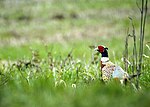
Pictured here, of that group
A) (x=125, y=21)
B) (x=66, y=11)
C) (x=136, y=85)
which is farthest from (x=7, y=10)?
(x=136, y=85)

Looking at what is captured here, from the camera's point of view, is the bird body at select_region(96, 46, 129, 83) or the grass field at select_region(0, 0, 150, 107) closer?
the grass field at select_region(0, 0, 150, 107)

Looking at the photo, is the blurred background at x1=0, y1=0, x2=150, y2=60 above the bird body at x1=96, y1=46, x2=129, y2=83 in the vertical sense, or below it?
below

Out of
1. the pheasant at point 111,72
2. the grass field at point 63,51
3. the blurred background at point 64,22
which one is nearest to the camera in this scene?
the grass field at point 63,51

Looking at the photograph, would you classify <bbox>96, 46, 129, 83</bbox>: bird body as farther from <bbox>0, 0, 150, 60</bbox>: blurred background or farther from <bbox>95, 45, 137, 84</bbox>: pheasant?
<bbox>0, 0, 150, 60</bbox>: blurred background

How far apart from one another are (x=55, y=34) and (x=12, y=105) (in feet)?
77.8

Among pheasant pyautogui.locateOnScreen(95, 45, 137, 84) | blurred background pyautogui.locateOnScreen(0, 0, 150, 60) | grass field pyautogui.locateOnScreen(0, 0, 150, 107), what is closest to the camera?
grass field pyautogui.locateOnScreen(0, 0, 150, 107)

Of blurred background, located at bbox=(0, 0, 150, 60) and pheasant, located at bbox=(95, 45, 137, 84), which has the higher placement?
pheasant, located at bbox=(95, 45, 137, 84)

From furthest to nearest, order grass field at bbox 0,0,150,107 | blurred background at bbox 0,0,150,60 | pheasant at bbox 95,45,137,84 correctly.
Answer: blurred background at bbox 0,0,150,60
pheasant at bbox 95,45,137,84
grass field at bbox 0,0,150,107

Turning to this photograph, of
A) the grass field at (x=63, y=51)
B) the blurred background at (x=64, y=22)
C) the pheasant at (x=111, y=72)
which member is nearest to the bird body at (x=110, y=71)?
the pheasant at (x=111, y=72)

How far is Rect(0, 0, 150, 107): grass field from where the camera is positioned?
295 cm

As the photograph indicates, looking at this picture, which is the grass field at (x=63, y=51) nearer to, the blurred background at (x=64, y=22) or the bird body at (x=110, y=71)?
the blurred background at (x=64, y=22)

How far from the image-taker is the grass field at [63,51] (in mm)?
2953

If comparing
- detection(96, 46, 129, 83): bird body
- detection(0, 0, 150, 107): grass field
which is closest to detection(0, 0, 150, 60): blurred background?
detection(0, 0, 150, 107): grass field

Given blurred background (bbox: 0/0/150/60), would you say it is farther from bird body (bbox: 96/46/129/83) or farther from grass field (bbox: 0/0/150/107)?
bird body (bbox: 96/46/129/83)
